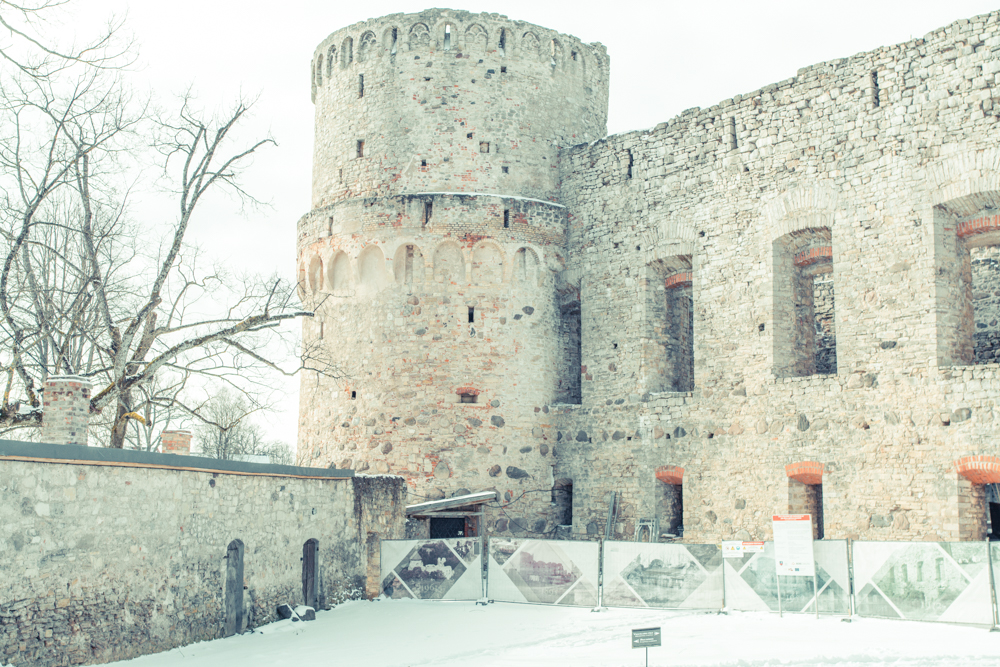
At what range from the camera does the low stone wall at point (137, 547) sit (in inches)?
348

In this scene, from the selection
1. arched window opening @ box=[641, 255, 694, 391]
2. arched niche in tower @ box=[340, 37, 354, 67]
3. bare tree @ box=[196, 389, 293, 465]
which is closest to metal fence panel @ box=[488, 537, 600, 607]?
arched window opening @ box=[641, 255, 694, 391]

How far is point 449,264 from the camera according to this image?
16.9 m

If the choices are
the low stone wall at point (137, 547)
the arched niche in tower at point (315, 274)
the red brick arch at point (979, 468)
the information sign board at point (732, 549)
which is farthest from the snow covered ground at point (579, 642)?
the arched niche in tower at point (315, 274)

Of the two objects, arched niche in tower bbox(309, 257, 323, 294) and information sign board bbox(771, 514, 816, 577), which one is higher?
arched niche in tower bbox(309, 257, 323, 294)

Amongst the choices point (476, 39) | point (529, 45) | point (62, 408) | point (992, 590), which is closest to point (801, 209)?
point (992, 590)

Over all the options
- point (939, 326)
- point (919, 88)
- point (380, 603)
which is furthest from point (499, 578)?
point (919, 88)

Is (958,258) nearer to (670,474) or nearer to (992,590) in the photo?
(992,590)

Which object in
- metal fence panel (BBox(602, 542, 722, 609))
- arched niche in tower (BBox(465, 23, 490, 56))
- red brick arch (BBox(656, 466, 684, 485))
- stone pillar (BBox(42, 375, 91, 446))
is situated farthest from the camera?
arched niche in tower (BBox(465, 23, 490, 56))

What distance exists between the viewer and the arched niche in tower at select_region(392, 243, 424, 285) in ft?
55.2

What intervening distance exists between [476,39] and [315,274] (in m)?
4.78

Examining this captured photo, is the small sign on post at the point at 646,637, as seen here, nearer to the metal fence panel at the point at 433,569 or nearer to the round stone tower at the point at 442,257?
the metal fence panel at the point at 433,569

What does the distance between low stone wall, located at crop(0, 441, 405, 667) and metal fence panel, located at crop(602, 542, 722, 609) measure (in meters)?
3.78

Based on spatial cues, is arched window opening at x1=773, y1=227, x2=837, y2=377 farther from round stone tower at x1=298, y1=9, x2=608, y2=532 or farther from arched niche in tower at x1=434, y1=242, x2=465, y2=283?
arched niche in tower at x1=434, y1=242, x2=465, y2=283

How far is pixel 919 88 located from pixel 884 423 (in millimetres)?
4219
